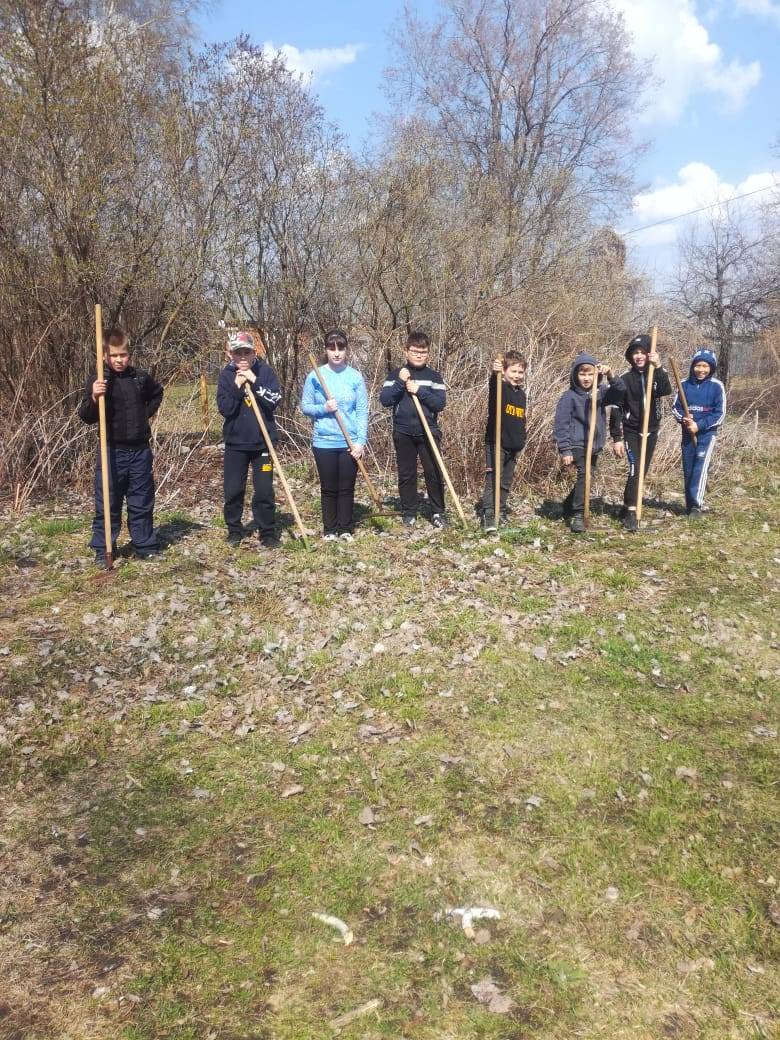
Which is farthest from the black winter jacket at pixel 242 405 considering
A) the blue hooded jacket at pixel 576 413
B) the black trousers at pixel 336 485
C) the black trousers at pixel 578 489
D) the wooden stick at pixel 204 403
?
the wooden stick at pixel 204 403

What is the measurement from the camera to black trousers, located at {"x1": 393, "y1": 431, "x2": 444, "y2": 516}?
316 inches

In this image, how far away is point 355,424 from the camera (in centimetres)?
751

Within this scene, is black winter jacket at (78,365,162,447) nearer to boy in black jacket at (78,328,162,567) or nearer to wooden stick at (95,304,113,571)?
boy in black jacket at (78,328,162,567)

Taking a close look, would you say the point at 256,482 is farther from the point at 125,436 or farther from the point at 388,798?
the point at 388,798

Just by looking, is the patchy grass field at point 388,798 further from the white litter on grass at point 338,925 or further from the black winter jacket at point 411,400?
the black winter jacket at point 411,400

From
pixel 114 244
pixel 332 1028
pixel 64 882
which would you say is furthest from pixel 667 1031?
pixel 114 244

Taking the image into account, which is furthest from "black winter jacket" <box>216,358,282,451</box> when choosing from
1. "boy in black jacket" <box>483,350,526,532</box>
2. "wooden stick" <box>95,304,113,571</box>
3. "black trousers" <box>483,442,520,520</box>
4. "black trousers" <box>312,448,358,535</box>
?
"black trousers" <box>483,442,520,520</box>

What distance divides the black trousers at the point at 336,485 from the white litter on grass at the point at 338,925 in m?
4.73

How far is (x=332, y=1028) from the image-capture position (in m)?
2.75

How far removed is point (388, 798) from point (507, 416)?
484cm

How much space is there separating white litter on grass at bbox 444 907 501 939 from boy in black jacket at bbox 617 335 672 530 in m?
5.72

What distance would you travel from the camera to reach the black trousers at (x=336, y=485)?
7.41 m

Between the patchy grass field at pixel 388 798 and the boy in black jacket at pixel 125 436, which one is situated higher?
the boy in black jacket at pixel 125 436

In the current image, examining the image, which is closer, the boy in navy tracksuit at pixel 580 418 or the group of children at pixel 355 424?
the group of children at pixel 355 424
